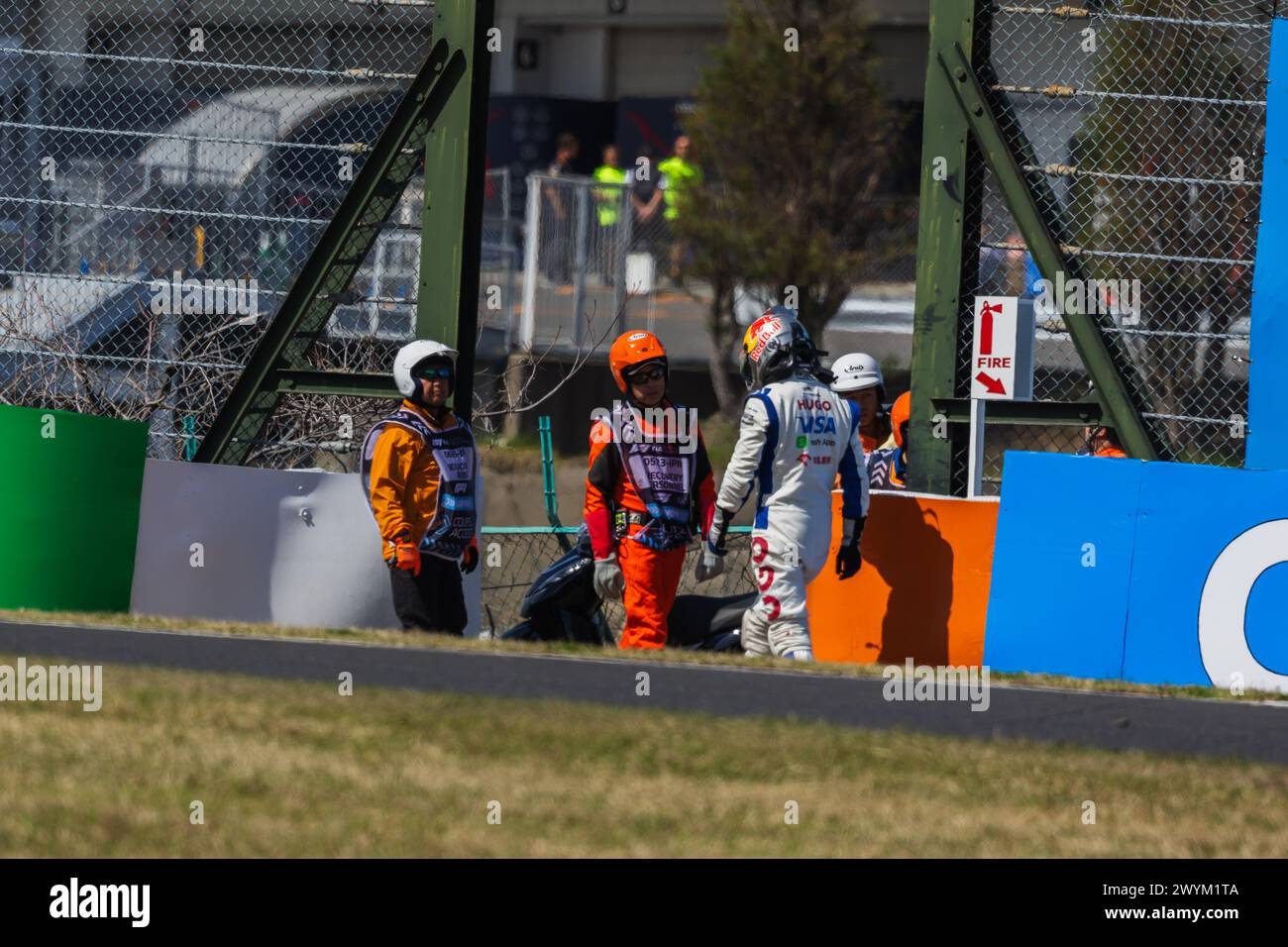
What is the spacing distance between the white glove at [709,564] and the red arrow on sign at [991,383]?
1.50m

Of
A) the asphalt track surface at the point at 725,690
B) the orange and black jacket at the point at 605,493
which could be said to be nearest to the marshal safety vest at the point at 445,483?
the orange and black jacket at the point at 605,493

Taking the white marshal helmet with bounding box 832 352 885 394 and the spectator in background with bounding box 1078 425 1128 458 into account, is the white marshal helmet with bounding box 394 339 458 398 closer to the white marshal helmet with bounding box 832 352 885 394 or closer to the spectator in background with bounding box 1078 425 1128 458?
the white marshal helmet with bounding box 832 352 885 394

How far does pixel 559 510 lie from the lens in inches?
776

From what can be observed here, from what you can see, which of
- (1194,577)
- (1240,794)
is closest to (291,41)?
(1194,577)

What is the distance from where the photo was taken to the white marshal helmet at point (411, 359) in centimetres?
990

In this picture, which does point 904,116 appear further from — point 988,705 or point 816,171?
point 988,705

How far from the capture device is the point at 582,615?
10.1 m

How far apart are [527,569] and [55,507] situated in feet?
12.9

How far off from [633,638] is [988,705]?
2491 millimetres

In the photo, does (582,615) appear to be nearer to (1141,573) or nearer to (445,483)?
(445,483)

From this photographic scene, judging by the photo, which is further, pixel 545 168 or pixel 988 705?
pixel 545 168

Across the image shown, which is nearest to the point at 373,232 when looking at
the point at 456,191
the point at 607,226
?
the point at 456,191

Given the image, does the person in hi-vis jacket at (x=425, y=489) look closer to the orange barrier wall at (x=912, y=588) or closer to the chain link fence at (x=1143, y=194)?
the orange barrier wall at (x=912, y=588)

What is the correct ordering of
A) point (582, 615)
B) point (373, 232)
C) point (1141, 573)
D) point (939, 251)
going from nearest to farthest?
point (1141, 573) → point (582, 615) → point (939, 251) → point (373, 232)
